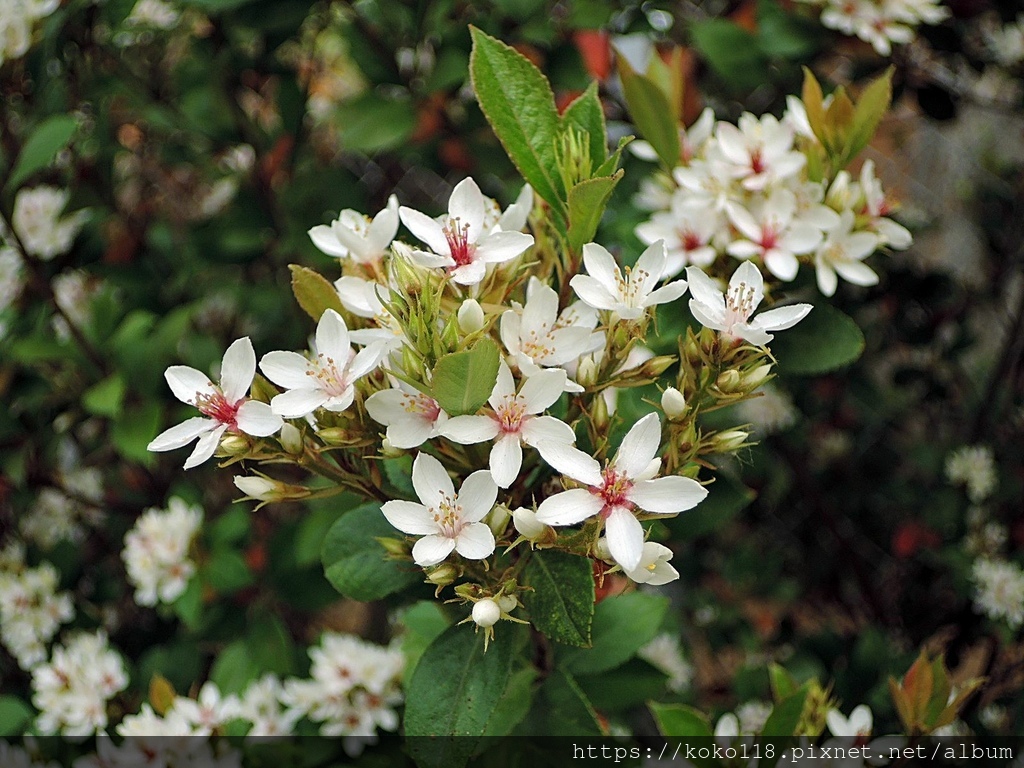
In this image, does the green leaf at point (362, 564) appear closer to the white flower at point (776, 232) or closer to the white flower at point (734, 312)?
the white flower at point (734, 312)

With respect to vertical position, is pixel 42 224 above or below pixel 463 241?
below

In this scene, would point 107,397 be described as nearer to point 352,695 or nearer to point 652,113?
point 352,695

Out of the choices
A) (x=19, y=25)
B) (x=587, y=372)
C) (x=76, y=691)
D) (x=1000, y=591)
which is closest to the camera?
(x=587, y=372)

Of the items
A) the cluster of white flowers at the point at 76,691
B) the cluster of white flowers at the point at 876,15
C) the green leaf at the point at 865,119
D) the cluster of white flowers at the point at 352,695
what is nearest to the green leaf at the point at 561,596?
the cluster of white flowers at the point at 352,695

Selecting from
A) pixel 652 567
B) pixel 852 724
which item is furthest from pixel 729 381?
pixel 852 724

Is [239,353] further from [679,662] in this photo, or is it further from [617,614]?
[679,662]

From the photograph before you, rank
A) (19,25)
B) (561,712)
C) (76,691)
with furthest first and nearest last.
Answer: (19,25), (76,691), (561,712)

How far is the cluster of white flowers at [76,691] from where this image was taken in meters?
1.02

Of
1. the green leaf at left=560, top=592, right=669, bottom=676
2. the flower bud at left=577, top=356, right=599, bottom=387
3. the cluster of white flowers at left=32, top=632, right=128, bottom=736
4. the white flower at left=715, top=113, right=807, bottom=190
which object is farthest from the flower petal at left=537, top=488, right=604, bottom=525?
the cluster of white flowers at left=32, top=632, right=128, bottom=736

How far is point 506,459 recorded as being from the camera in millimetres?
597

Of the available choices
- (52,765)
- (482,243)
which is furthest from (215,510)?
(482,243)

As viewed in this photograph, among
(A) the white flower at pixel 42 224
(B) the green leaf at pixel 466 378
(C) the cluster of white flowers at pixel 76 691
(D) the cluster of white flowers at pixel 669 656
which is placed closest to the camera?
(B) the green leaf at pixel 466 378

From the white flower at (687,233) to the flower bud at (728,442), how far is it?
0.80 feet

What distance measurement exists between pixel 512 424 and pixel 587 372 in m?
0.09
